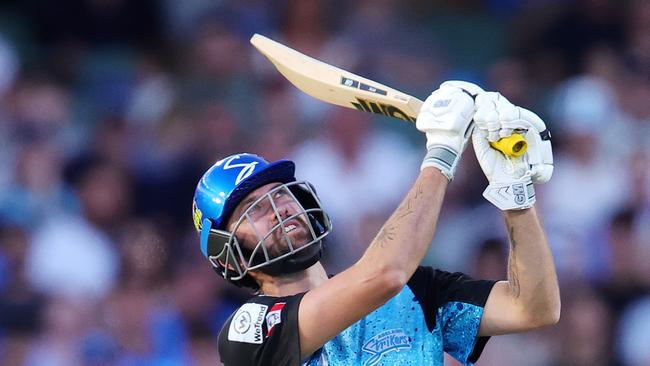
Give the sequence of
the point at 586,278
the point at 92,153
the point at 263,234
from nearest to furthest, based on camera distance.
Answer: the point at 263,234
the point at 586,278
the point at 92,153

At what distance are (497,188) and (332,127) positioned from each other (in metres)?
4.22

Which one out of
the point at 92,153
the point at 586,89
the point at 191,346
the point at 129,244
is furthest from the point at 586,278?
the point at 92,153

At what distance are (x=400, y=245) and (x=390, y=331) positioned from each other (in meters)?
0.46

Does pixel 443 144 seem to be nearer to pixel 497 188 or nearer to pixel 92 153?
pixel 497 188

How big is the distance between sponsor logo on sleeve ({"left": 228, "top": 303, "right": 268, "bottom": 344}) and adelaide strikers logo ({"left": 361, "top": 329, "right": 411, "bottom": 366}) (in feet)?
1.18

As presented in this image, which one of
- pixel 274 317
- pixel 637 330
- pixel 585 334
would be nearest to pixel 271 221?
pixel 274 317

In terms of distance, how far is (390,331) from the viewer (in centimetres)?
387

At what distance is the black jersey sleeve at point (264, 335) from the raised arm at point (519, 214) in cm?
68

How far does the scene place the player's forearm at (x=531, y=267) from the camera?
3834mm

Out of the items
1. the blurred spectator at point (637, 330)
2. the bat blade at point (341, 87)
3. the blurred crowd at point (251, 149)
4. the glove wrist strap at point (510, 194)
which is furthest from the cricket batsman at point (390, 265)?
the blurred spectator at point (637, 330)

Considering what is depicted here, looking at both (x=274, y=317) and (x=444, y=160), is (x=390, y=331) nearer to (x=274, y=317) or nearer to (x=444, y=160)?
(x=274, y=317)

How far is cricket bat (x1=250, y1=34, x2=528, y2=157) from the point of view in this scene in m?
3.88

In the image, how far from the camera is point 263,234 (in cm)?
403

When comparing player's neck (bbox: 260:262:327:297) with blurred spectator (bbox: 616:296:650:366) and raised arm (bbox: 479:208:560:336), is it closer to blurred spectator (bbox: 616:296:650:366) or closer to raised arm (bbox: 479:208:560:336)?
raised arm (bbox: 479:208:560:336)
